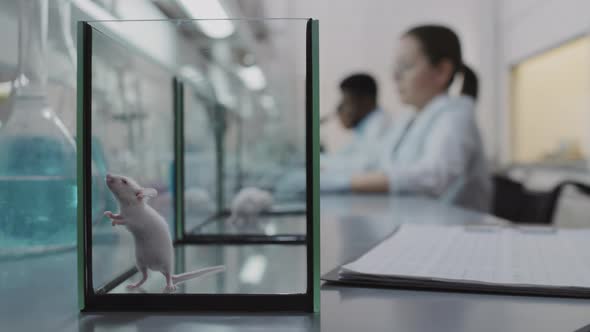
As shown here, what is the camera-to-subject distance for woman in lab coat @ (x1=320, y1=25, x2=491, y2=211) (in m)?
2.07

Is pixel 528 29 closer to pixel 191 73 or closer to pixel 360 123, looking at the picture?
pixel 360 123

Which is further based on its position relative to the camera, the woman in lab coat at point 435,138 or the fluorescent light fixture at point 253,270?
the woman in lab coat at point 435,138

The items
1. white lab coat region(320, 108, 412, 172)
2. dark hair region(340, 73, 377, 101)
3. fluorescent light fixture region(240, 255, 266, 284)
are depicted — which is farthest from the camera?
dark hair region(340, 73, 377, 101)

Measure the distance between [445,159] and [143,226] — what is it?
1895mm

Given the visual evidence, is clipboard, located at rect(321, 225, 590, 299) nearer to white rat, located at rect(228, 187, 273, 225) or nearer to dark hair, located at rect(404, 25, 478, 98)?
white rat, located at rect(228, 187, 273, 225)

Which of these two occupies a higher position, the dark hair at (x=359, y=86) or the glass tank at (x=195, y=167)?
the dark hair at (x=359, y=86)

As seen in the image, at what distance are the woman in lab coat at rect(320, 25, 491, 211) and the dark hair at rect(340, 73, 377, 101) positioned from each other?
1.36 feet

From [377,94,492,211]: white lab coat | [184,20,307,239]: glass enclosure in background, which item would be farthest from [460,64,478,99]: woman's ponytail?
[184,20,307,239]: glass enclosure in background

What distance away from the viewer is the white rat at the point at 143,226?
344 mm

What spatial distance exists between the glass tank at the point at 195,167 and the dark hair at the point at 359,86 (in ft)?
6.40

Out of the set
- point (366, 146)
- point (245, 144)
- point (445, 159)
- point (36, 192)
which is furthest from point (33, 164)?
point (366, 146)

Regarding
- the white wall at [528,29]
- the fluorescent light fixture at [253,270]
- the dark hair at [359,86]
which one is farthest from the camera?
the dark hair at [359,86]

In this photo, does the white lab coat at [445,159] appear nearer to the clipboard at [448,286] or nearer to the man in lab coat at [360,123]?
the man in lab coat at [360,123]

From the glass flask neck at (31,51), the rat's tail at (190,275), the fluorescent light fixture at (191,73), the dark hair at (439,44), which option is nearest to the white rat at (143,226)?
the rat's tail at (190,275)
